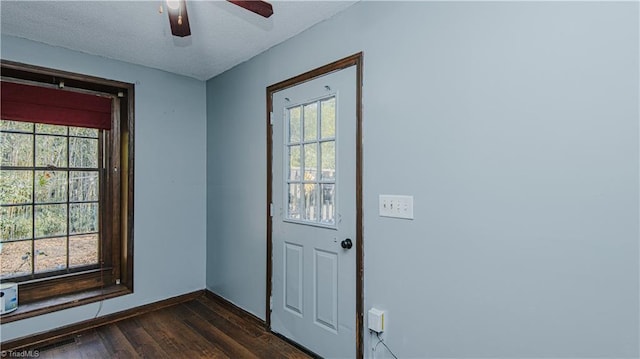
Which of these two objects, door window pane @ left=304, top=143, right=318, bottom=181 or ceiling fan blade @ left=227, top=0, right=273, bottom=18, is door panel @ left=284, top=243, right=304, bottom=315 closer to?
door window pane @ left=304, top=143, right=318, bottom=181

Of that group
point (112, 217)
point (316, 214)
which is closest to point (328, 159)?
point (316, 214)

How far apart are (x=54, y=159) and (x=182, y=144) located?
3.42 feet

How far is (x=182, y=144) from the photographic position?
335 cm

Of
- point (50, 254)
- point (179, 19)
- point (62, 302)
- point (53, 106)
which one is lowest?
point (62, 302)

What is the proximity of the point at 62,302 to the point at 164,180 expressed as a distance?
1.27 m

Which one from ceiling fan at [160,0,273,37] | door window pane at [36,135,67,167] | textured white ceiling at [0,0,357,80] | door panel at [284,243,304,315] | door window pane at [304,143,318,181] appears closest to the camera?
ceiling fan at [160,0,273,37]

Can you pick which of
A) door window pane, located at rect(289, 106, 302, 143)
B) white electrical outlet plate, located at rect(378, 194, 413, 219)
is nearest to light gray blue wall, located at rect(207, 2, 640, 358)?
white electrical outlet plate, located at rect(378, 194, 413, 219)

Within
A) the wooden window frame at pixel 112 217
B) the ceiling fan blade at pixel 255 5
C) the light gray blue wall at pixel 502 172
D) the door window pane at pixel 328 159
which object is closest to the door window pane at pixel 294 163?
the door window pane at pixel 328 159

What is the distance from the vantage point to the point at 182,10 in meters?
Result: 1.49

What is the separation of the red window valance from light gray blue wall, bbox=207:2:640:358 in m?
2.14

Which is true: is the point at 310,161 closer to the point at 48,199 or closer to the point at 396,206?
the point at 396,206

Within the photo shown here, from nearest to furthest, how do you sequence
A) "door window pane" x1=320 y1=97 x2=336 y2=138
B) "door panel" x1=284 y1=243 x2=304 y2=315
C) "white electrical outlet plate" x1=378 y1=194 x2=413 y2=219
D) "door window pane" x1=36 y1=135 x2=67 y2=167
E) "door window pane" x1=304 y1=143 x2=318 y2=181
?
"white electrical outlet plate" x1=378 y1=194 x2=413 y2=219
"door window pane" x1=320 y1=97 x2=336 y2=138
"door window pane" x1=304 y1=143 x2=318 y2=181
"door panel" x1=284 y1=243 x2=304 y2=315
"door window pane" x1=36 y1=135 x2=67 y2=167

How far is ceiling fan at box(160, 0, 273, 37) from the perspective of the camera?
4.76 feet

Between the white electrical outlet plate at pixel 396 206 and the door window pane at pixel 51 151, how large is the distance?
2.77m
